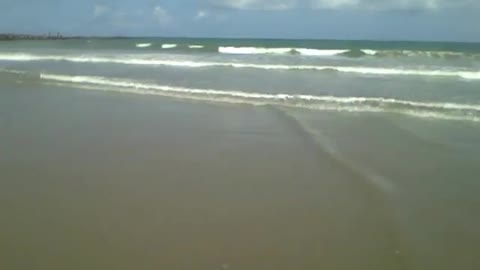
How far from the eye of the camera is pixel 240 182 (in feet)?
15.9

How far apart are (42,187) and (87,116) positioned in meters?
3.59

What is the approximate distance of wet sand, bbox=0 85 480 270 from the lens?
129 inches

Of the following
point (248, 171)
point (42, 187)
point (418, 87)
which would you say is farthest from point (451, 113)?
point (42, 187)

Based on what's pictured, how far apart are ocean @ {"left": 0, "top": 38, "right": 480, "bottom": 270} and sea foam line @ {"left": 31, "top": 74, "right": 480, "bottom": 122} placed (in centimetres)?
5

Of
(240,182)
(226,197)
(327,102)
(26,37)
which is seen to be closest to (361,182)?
(240,182)

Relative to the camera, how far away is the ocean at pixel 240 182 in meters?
3.31

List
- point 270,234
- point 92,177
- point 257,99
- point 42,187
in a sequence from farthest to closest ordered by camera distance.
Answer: point 257,99, point 92,177, point 42,187, point 270,234

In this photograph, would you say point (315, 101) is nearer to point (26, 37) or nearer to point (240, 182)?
point (240, 182)

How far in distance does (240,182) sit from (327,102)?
198 inches

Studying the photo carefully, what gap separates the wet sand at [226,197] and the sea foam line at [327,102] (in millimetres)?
1162

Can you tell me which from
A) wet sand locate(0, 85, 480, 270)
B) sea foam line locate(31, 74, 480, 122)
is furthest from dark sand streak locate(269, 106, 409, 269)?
sea foam line locate(31, 74, 480, 122)

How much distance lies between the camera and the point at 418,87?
37.7 ft

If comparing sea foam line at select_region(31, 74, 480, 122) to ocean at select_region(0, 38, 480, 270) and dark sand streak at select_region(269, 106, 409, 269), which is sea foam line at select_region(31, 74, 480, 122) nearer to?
ocean at select_region(0, 38, 480, 270)

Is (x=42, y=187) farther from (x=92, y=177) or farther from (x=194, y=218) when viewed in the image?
(x=194, y=218)
